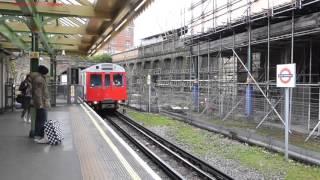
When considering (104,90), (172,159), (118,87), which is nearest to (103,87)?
(104,90)

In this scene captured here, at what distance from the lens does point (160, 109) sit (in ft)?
89.5

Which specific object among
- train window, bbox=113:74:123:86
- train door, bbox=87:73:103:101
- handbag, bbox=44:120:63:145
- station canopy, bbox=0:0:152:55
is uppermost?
station canopy, bbox=0:0:152:55

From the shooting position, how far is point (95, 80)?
25906mm

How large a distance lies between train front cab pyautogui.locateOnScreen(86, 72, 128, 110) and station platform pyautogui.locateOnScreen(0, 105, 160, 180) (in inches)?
510

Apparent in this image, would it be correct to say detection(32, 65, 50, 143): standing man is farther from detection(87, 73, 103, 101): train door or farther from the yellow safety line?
detection(87, 73, 103, 101): train door

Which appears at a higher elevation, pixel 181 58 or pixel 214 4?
pixel 214 4

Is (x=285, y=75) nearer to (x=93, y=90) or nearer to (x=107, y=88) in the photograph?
(x=107, y=88)

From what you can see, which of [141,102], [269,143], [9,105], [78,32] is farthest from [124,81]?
[269,143]

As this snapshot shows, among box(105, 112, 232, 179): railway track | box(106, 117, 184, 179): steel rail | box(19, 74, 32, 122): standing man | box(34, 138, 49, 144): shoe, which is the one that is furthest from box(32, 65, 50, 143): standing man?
box(19, 74, 32, 122): standing man

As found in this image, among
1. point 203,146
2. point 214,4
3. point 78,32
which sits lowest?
point 203,146

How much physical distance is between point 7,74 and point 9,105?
168 cm

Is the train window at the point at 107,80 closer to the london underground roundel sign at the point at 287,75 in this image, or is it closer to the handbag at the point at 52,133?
the london underground roundel sign at the point at 287,75

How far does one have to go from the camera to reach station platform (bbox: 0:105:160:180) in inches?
289

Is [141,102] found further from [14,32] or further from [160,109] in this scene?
[14,32]
